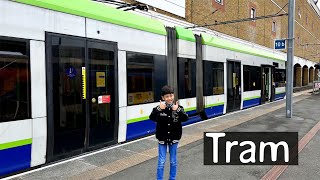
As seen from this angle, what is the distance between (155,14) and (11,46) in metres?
9.18

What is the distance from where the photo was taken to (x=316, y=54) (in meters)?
53.9

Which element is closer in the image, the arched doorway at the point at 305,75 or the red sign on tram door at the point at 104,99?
the red sign on tram door at the point at 104,99

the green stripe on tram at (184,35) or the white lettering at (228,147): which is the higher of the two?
the green stripe on tram at (184,35)

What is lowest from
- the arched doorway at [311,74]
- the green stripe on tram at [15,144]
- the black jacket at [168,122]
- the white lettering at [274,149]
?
the white lettering at [274,149]

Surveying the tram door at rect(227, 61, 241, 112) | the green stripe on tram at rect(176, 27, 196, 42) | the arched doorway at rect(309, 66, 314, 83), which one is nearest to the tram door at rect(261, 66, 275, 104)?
the tram door at rect(227, 61, 241, 112)

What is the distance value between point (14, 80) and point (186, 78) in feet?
19.2

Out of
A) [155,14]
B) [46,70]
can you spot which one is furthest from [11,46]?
[155,14]

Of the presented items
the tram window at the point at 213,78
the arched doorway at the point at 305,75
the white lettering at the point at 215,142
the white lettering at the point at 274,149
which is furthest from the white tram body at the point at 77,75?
the arched doorway at the point at 305,75

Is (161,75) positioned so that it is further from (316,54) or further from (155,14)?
(316,54)

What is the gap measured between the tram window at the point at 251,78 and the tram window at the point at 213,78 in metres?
2.78

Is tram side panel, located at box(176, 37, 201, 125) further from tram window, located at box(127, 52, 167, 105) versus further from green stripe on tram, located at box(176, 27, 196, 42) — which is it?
tram window, located at box(127, 52, 167, 105)

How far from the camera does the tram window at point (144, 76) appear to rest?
7250 millimetres

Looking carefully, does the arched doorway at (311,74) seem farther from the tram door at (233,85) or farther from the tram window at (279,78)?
the tram door at (233,85)

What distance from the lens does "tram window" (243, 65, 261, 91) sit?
14361 mm
